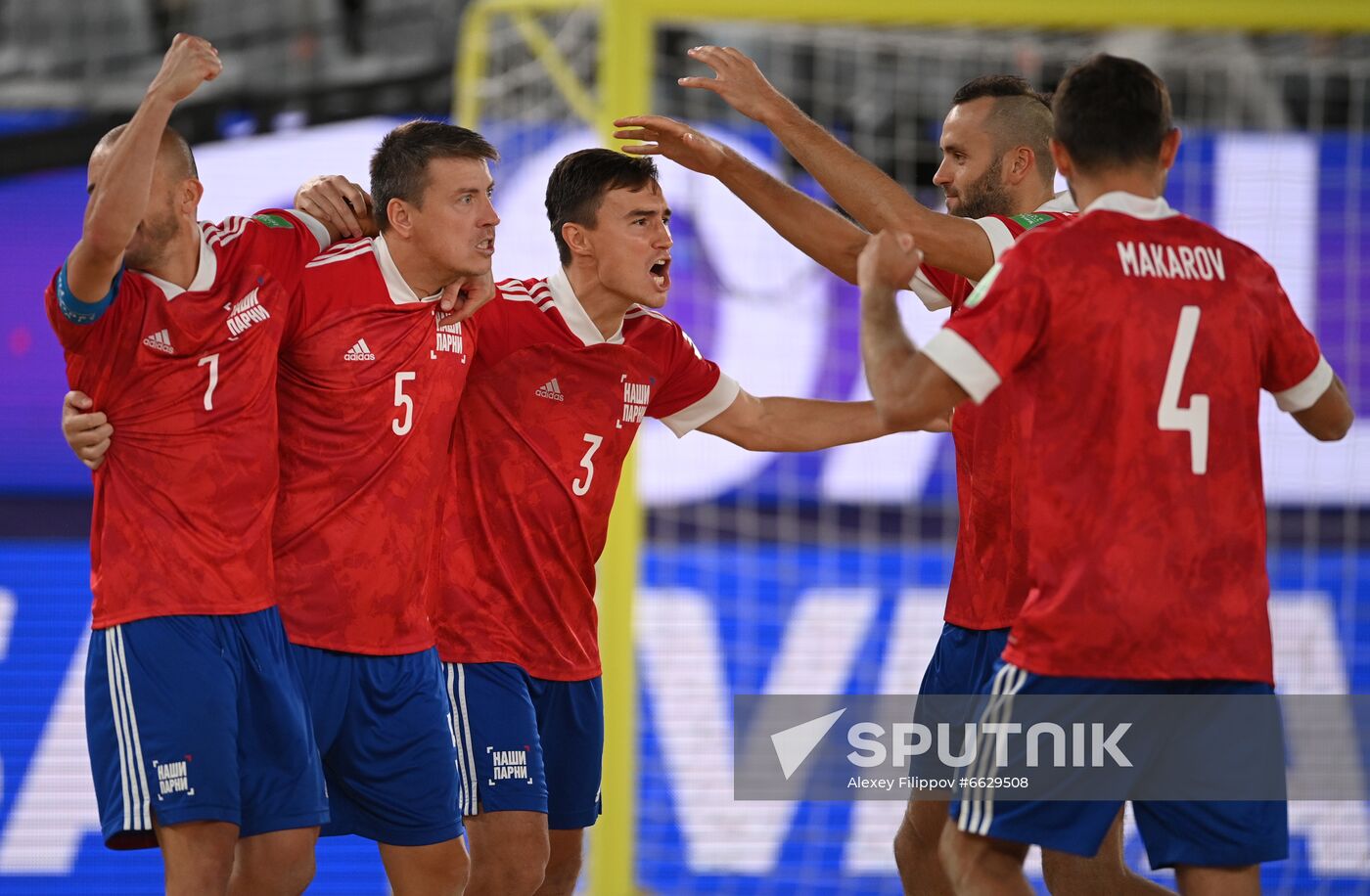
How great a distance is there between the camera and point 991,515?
466 cm

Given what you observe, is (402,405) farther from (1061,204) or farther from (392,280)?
(1061,204)

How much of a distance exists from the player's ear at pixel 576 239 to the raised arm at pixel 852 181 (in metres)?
0.72

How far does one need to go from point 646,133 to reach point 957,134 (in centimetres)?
99

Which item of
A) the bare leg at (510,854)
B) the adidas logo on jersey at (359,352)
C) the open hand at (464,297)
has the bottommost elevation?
the bare leg at (510,854)

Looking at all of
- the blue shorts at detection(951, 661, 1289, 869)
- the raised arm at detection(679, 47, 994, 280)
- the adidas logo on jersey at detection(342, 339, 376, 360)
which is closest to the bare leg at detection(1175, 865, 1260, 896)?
the blue shorts at detection(951, 661, 1289, 869)

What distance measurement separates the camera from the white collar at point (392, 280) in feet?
15.1

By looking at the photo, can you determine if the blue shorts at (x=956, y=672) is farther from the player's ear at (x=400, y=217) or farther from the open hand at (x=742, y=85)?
the player's ear at (x=400, y=217)

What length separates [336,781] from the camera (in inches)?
177

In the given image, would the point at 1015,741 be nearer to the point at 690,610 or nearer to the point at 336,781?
the point at 336,781

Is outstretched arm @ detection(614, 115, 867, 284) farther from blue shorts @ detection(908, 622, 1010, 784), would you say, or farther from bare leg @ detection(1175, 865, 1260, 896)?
bare leg @ detection(1175, 865, 1260, 896)

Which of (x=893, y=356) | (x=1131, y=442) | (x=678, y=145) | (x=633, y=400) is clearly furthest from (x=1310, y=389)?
(x=633, y=400)

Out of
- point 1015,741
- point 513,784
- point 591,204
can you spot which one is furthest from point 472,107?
point 1015,741

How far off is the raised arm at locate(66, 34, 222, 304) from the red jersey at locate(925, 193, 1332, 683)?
191 cm

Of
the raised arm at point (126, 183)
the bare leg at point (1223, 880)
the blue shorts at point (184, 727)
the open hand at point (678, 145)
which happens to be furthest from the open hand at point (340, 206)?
Result: the bare leg at point (1223, 880)
